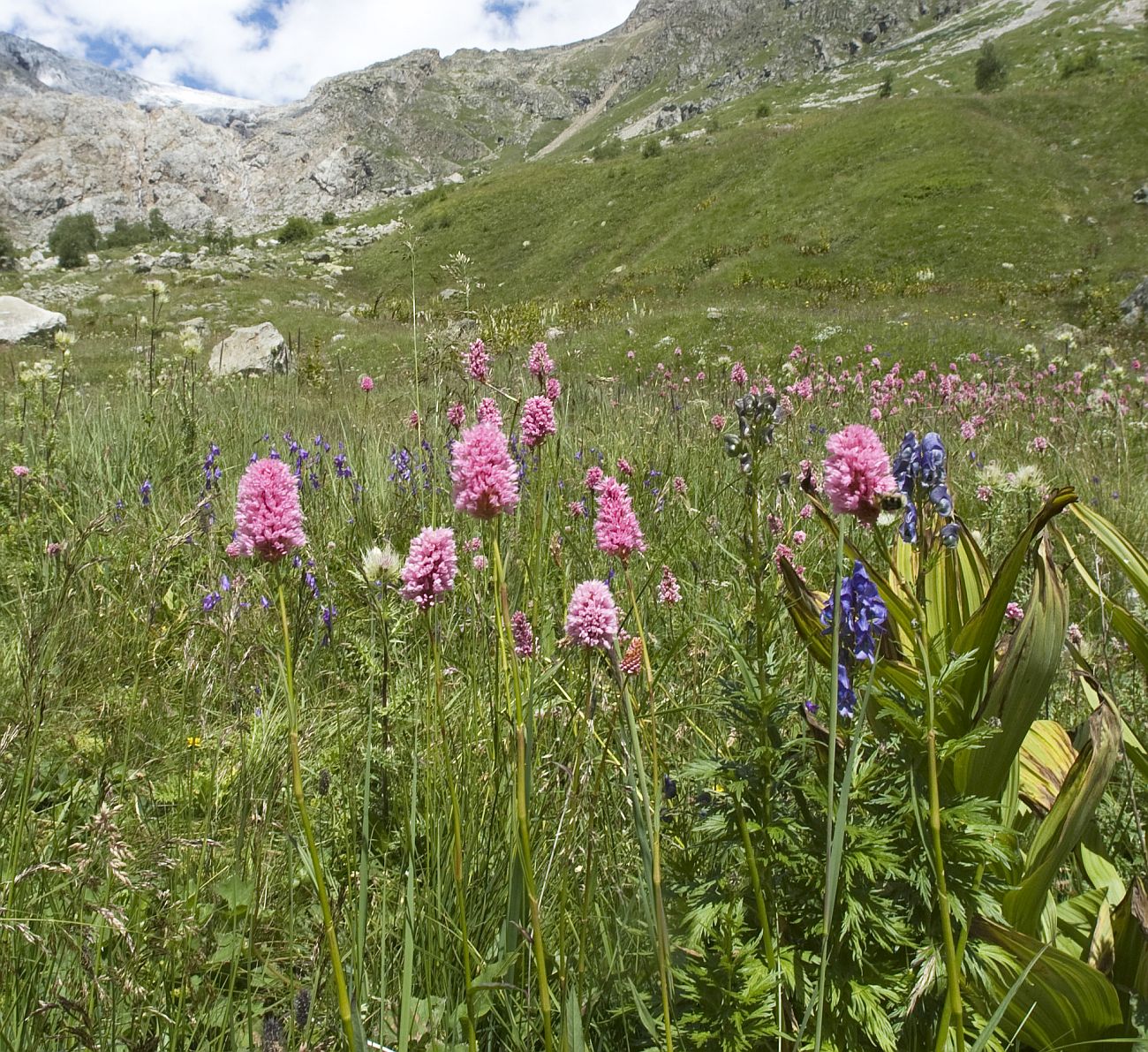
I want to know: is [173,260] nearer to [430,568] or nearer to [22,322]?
[22,322]

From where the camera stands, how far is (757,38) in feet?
392

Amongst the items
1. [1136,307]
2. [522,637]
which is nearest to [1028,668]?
[522,637]

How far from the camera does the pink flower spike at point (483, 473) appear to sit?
3.34ft

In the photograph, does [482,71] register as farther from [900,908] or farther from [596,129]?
[900,908]

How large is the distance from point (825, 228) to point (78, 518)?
1091 inches

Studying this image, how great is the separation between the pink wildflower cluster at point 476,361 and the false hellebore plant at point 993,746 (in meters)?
1.06

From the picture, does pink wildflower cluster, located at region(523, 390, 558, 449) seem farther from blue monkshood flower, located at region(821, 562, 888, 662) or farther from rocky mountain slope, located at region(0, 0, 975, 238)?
rocky mountain slope, located at region(0, 0, 975, 238)

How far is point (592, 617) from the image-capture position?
1117mm

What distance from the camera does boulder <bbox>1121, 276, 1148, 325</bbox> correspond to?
1473 centimetres

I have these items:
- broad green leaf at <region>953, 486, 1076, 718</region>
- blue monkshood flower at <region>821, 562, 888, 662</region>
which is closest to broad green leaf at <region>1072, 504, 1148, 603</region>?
broad green leaf at <region>953, 486, 1076, 718</region>

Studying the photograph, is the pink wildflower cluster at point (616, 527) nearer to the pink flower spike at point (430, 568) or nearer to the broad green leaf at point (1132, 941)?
the pink flower spike at point (430, 568)

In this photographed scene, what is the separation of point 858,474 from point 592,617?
0.46 m

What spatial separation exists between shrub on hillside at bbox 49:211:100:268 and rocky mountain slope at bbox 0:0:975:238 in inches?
1699

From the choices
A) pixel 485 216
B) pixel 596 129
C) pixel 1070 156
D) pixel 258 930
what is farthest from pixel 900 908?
pixel 596 129
